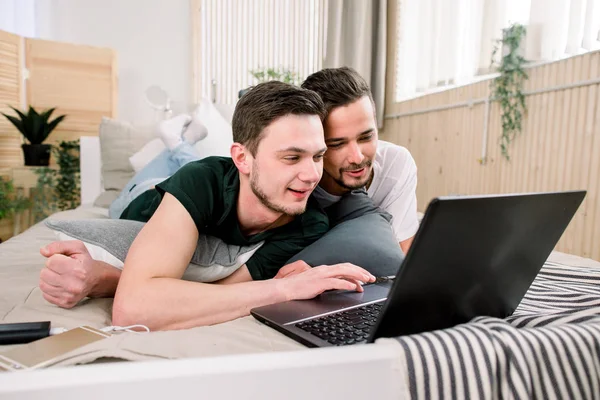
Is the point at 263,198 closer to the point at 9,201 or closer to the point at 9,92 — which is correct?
the point at 9,201

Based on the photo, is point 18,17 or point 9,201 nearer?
point 9,201

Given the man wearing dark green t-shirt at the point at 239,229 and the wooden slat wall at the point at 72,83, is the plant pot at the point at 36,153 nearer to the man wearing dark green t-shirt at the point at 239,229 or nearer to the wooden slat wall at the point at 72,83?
the wooden slat wall at the point at 72,83

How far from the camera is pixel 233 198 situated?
41.9 inches

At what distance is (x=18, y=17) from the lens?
382 cm

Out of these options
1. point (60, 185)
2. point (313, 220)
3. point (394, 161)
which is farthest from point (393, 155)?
point (60, 185)

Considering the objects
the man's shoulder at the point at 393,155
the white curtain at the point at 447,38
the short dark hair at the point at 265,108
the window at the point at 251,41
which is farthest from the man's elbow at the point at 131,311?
the window at the point at 251,41

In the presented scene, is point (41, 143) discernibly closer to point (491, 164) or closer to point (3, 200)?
point (3, 200)

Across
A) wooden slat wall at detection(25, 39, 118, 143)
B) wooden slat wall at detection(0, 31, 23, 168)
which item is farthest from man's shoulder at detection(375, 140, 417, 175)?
wooden slat wall at detection(0, 31, 23, 168)

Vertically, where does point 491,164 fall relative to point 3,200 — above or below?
above

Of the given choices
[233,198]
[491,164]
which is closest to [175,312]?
[233,198]

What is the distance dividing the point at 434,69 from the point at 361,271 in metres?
2.63

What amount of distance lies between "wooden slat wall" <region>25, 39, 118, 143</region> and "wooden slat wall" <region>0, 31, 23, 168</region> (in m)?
0.09

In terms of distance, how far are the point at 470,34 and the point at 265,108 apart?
229 cm

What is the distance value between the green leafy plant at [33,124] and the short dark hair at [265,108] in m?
2.72
